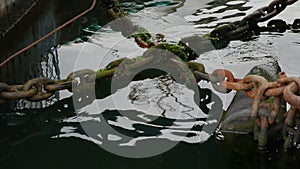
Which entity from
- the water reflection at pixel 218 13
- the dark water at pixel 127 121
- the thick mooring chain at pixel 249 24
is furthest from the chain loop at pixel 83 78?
the water reflection at pixel 218 13

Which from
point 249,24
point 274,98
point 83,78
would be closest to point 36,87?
point 83,78

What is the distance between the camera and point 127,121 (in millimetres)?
3209

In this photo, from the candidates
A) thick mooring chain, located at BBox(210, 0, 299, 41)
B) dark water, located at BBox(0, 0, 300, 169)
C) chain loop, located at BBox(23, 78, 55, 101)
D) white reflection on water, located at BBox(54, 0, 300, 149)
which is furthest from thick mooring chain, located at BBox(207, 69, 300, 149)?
thick mooring chain, located at BBox(210, 0, 299, 41)

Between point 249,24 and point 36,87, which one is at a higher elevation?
point 249,24

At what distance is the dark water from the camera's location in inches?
111

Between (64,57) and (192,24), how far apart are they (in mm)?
1456

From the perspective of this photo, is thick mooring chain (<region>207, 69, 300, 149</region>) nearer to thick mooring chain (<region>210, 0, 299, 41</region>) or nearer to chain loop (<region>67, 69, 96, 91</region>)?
chain loop (<region>67, 69, 96, 91</region>)

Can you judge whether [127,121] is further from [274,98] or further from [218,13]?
[218,13]

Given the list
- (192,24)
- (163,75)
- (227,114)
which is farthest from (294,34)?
(227,114)

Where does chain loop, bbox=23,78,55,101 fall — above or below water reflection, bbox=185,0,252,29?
below

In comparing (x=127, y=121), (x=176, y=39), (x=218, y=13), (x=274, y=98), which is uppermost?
(x=218, y=13)

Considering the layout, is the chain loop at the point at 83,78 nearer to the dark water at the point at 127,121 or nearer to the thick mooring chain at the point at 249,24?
the dark water at the point at 127,121

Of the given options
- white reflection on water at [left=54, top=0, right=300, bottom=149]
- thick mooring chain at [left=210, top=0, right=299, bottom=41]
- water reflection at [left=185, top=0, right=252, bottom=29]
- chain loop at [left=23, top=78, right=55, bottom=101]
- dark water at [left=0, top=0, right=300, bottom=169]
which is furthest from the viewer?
water reflection at [left=185, top=0, right=252, bottom=29]

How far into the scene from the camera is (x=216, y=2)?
5.73m
